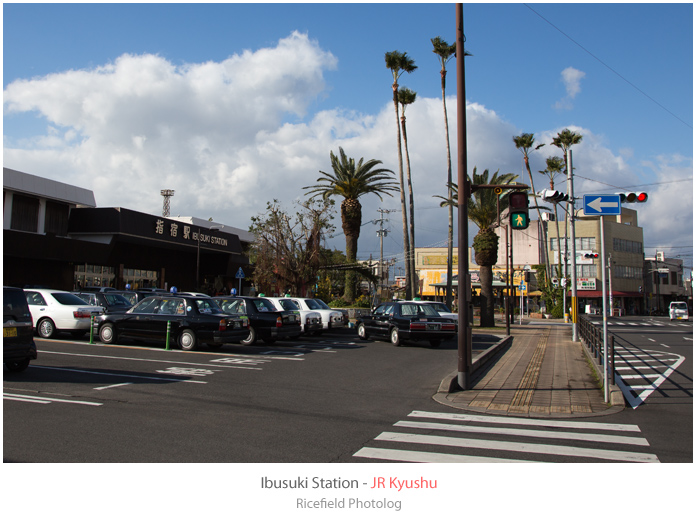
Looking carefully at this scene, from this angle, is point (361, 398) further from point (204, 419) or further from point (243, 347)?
point (243, 347)

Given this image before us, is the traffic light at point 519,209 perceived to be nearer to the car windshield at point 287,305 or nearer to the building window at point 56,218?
the car windshield at point 287,305

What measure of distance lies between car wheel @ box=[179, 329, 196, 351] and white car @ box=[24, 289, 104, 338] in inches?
145

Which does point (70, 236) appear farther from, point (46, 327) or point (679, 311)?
point (679, 311)

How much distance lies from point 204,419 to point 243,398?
1.71 meters

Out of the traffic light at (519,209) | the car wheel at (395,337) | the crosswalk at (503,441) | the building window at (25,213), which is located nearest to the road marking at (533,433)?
the crosswalk at (503,441)

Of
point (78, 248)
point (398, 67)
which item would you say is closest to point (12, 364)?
point (78, 248)

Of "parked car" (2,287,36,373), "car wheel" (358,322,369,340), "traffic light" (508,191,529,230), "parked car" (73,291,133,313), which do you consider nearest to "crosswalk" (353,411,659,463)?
"traffic light" (508,191,529,230)

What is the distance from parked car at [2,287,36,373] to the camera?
10.2 metres

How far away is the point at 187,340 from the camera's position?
1598cm

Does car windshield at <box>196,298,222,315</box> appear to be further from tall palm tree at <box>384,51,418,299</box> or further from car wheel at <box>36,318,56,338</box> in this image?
tall palm tree at <box>384,51,418,299</box>

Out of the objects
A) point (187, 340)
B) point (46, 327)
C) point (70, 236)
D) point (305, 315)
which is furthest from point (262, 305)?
point (70, 236)

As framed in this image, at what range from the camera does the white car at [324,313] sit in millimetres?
22641

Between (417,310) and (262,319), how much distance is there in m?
5.89
